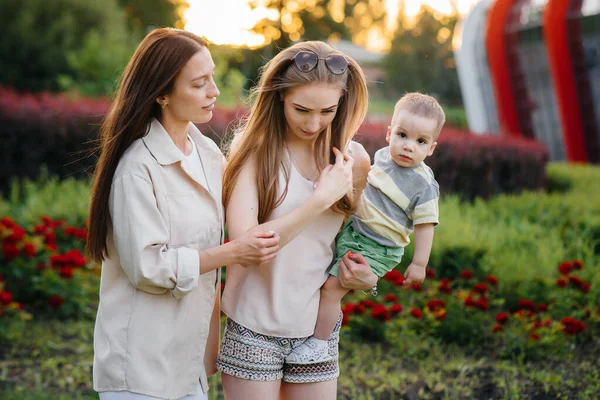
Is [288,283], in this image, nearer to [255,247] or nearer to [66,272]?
[255,247]

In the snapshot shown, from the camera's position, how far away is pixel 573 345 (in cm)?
443

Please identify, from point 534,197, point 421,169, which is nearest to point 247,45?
point 534,197

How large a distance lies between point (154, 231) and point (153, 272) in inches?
4.7

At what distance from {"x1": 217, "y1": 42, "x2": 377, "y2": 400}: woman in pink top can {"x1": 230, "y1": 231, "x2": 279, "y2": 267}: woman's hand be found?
65mm

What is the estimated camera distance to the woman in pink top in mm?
2293

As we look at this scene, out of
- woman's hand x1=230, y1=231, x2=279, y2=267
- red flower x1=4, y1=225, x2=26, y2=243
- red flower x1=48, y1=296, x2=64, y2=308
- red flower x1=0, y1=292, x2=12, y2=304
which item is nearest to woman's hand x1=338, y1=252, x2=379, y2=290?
woman's hand x1=230, y1=231, x2=279, y2=267

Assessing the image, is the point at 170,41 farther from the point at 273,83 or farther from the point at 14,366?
the point at 14,366

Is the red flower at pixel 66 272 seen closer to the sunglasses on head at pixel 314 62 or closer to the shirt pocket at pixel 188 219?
the shirt pocket at pixel 188 219

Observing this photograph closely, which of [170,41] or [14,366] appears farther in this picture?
[14,366]

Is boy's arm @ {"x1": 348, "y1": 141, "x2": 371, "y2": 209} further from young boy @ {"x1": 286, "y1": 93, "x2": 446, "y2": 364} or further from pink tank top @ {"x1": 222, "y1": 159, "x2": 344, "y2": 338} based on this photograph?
pink tank top @ {"x1": 222, "y1": 159, "x2": 344, "y2": 338}

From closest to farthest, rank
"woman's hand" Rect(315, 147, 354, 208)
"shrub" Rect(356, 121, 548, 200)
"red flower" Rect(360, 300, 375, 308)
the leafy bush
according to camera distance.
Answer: "woman's hand" Rect(315, 147, 354, 208) → "red flower" Rect(360, 300, 375, 308) → "shrub" Rect(356, 121, 548, 200) → the leafy bush

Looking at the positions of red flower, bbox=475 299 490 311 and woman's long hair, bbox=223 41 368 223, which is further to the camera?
red flower, bbox=475 299 490 311

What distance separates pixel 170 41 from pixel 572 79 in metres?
13.8

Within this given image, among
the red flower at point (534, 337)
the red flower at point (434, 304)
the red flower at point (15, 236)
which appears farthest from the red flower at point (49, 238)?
the red flower at point (534, 337)
